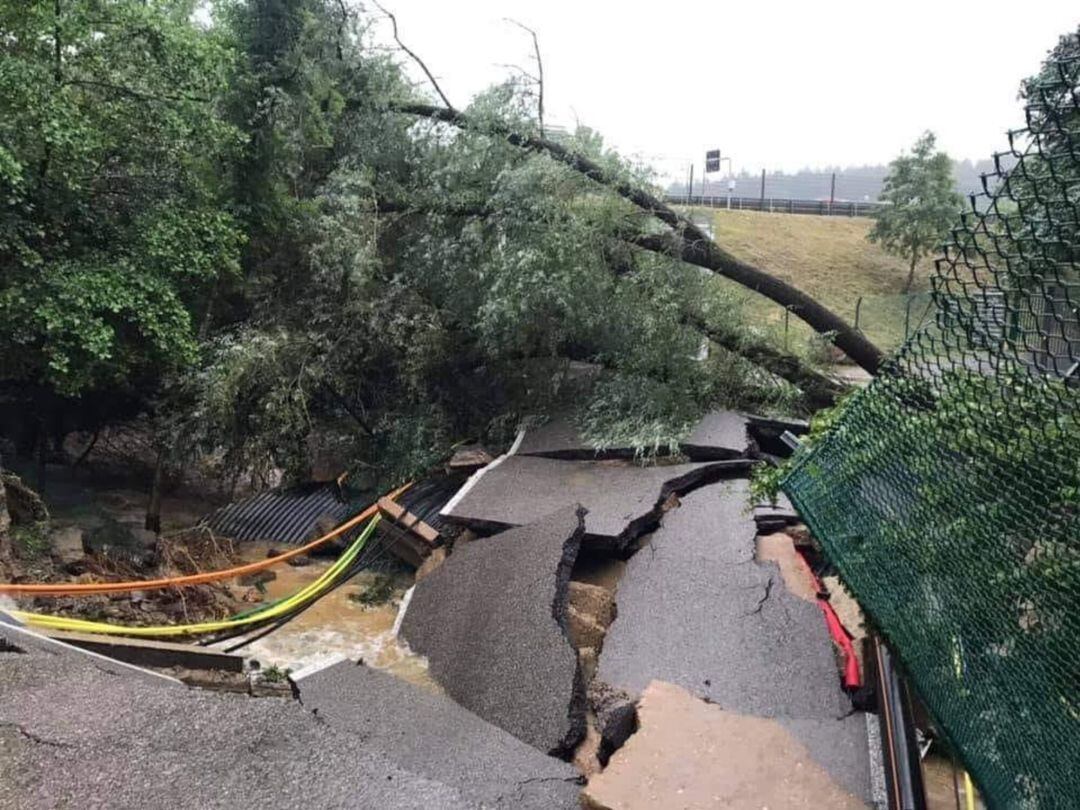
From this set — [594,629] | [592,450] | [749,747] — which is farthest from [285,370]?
[749,747]

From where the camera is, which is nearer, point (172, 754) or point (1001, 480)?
point (1001, 480)

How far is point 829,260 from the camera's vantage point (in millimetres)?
26672

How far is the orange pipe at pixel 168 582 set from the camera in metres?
5.33

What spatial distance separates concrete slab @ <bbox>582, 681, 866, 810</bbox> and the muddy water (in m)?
1.75

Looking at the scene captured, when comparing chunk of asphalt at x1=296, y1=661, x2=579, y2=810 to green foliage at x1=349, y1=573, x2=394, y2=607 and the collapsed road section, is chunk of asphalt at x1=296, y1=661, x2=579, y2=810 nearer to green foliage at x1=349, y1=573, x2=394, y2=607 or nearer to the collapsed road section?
the collapsed road section

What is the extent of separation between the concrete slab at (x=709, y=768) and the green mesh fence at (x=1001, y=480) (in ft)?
3.04

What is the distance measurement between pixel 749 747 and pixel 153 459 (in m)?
10.4

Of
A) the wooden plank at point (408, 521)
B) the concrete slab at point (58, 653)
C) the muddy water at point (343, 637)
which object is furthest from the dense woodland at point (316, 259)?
the concrete slab at point (58, 653)

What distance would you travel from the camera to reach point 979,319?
223 cm

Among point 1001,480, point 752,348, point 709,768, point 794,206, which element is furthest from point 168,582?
point 794,206

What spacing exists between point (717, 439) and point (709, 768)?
450 cm

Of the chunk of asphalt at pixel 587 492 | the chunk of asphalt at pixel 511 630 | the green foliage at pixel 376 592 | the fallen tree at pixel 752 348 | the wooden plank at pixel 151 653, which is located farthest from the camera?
the fallen tree at pixel 752 348

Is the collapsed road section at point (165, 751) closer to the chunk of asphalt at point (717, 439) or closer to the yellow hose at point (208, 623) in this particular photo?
the yellow hose at point (208, 623)

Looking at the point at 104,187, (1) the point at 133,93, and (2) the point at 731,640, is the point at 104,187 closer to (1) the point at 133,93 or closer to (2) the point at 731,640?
(1) the point at 133,93
